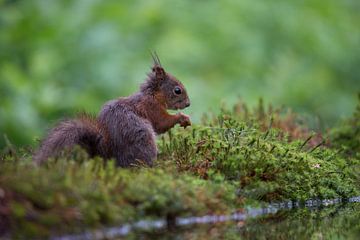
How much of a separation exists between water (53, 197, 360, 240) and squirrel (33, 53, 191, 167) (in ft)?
2.70

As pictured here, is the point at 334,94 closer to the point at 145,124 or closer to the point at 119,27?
the point at 119,27

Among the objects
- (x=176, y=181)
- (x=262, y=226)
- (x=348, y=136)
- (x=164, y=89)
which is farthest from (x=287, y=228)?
(x=348, y=136)

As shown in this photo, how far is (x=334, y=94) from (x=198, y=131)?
7905 mm

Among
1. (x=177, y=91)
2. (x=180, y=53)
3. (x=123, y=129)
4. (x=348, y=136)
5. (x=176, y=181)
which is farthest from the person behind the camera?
(x=180, y=53)

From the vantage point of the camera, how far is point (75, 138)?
16.5 feet

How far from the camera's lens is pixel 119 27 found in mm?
12367

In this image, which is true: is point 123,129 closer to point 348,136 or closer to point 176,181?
point 176,181

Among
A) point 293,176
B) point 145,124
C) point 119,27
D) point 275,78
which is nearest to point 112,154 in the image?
point 145,124

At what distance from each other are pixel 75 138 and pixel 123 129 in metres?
0.49

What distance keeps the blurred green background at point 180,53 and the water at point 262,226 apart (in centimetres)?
556

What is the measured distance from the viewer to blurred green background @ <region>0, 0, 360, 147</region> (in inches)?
440

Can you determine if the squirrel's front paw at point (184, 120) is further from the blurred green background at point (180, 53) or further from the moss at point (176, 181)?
the blurred green background at point (180, 53)

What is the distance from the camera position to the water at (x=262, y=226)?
13.2ft

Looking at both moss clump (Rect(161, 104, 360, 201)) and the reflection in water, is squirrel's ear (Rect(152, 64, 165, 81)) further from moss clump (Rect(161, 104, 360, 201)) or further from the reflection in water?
the reflection in water
